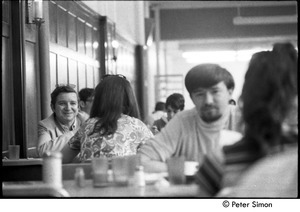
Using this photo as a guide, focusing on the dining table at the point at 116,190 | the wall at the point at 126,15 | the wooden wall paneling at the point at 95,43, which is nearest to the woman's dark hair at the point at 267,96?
the dining table at the point at 116,190

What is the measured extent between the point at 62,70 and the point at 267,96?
1.76 metres

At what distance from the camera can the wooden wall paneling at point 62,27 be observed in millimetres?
3519

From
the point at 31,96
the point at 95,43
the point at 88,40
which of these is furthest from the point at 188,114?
the point at 95,43

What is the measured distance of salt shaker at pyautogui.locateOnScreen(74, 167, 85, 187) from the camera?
1973mm

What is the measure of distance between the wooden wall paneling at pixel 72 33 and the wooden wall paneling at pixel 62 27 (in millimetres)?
38

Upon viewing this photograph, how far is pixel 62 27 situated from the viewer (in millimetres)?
3562

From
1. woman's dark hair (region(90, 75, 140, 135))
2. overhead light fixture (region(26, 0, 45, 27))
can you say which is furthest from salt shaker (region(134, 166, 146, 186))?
overhead light fixture (region(26, 0, 45, 27))

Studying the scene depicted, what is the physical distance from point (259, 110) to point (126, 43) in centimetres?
453

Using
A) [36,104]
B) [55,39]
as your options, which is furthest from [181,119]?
[55,39]

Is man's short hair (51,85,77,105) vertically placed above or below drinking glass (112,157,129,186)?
above

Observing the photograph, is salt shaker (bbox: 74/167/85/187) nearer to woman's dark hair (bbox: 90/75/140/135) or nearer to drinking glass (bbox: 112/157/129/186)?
drinking glass (bbox: 112/157/129/186)

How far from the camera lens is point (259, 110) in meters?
1.76

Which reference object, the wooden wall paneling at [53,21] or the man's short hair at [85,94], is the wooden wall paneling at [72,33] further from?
the man's short hair at [85,94]

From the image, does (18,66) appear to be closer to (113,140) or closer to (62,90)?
(62,90)
